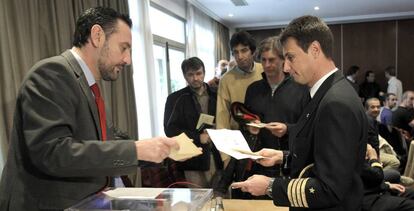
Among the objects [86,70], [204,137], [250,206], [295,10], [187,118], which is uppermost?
[295,10]

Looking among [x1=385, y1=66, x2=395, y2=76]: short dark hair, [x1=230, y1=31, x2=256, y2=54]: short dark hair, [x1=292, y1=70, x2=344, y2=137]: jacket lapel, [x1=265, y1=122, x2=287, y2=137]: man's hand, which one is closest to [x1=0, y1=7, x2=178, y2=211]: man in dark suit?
[x1=292, y1=70, x2=344, y2=137]: jacket lapel

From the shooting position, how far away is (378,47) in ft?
27.8

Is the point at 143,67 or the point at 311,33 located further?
the point at 143,67

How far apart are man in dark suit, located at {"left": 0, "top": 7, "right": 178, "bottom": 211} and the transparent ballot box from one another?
7 centimetres

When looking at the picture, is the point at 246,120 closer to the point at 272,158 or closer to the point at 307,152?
the point at 272,158

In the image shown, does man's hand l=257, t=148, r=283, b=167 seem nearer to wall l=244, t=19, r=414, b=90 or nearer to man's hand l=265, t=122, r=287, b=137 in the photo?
man's hand l=265, t=122, r=287, b=137

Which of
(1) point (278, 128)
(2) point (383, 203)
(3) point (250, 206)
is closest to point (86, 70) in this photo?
(3) point (250, 206)

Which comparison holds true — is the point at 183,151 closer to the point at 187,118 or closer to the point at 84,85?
the point at 84,85

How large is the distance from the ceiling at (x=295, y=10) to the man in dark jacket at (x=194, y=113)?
3259mm

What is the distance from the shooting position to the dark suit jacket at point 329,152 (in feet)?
3.57

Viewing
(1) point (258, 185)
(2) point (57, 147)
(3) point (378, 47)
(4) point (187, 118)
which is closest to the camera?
(2) point (57, 147)

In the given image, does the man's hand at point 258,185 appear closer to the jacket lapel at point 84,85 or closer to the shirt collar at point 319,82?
the shirt collar at point 319,82

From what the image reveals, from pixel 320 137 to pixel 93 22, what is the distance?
0.82m

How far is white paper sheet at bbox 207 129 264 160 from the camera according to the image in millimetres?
1429
